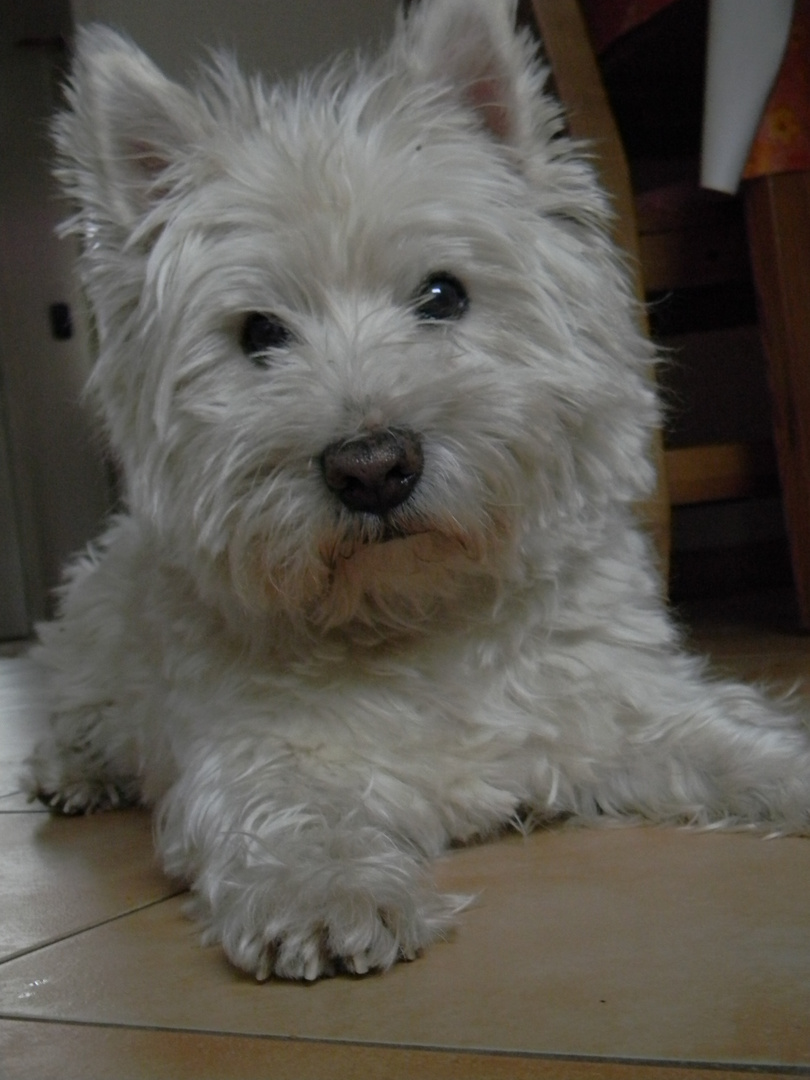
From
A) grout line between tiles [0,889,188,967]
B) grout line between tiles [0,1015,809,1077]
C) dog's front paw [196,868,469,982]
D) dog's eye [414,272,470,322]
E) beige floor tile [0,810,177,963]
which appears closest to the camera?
grout line between tiles [0,1015,809,1077]

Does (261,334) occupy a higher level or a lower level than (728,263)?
lower

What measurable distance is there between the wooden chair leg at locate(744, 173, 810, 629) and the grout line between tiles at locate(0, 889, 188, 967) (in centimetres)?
167

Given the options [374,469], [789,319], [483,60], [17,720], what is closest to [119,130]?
[483,60]

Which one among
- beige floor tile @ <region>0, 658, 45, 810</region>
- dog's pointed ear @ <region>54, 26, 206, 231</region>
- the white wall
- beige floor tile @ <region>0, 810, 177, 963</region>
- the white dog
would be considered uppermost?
the white wall

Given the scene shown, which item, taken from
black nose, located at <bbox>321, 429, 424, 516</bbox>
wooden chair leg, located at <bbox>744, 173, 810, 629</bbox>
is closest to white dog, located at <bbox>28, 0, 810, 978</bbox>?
black nose, located at <bbox>321, 429, 424, 516</bbox>

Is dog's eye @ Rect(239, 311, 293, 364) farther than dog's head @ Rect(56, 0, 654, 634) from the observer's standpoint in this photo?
Yes

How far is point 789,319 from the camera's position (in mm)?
2631

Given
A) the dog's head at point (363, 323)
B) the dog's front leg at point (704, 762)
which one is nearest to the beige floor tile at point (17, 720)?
the dog's head at point (363, 323)

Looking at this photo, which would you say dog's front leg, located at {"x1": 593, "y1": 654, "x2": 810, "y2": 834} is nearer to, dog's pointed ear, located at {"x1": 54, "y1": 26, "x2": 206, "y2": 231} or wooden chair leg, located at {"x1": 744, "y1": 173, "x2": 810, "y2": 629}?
dog's pointed ear, located at {"x1": 54, "y1": 26, "x2": 206, "y2": 231}

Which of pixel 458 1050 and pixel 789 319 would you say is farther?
pixel 789 319

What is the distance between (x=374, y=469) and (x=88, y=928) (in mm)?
540

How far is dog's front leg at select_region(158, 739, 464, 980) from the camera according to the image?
3.59 feet

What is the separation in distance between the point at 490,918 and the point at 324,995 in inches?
8.1

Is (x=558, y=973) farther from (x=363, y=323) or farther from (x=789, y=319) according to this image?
(x=789, y=319)
